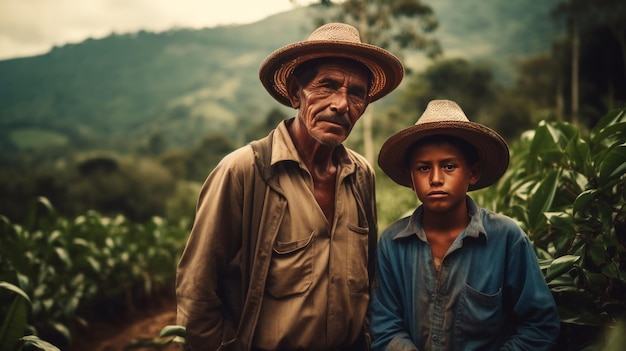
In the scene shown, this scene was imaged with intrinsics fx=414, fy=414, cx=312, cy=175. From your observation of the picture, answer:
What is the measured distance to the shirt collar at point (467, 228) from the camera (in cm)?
154

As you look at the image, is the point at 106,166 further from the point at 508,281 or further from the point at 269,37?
the point at 269,37

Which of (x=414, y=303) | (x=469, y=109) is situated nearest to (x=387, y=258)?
(x=414, y=303)

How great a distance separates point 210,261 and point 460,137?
1.12 metres

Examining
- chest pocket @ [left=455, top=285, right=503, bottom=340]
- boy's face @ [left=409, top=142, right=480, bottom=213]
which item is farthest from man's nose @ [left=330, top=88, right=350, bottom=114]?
chest pocket @ [left=455, top=285, right=503, bottom=340]

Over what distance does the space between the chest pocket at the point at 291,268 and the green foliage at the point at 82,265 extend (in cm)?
204

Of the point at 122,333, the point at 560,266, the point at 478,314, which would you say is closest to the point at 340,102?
the point at 478,314

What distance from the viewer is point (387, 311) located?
1640 mm

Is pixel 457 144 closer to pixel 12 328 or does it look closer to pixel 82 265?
pixel 12 328

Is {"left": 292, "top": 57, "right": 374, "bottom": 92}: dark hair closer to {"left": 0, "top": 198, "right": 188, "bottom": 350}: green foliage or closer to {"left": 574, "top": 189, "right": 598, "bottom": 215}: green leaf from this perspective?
{"left": 574, "top": 189, "right": 598, "bottom": 215}: green leaf

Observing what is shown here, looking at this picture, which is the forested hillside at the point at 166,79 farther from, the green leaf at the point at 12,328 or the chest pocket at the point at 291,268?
the chest pocket at the point at 291,268

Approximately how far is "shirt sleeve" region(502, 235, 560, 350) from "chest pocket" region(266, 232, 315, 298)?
762 mm

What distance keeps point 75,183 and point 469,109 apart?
24889 millimetres

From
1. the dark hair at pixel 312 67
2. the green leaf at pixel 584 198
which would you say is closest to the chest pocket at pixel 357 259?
the dark hair at pixel 312 67

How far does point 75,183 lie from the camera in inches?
600
